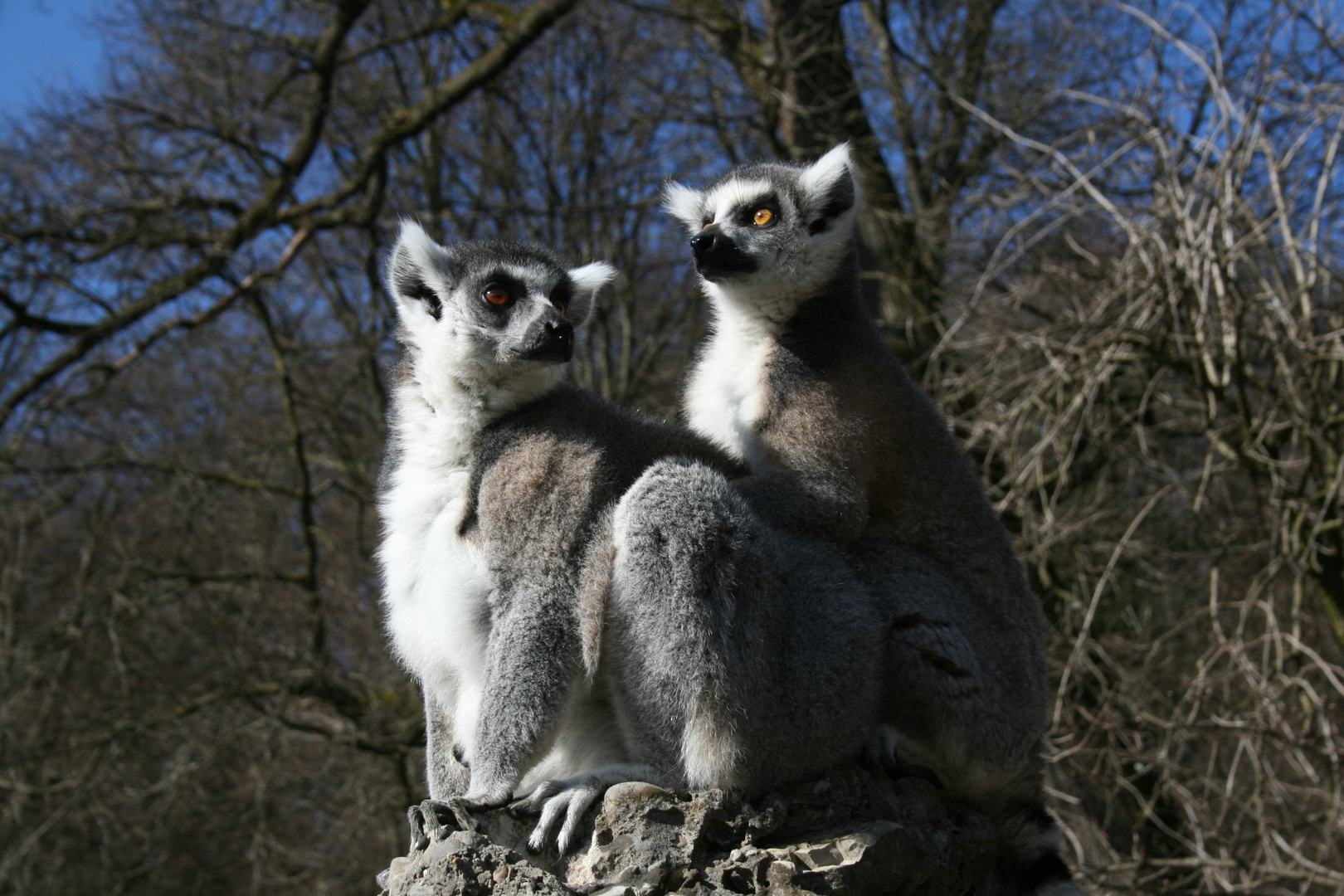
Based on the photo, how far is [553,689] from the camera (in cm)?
309

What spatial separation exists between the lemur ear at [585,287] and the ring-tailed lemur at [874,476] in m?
0.40

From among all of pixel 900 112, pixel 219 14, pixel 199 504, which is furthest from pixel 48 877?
pixel 900 112

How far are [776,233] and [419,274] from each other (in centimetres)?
146

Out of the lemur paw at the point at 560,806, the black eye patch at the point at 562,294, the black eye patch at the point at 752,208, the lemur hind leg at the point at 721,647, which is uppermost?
the black eye patch at the point at 752,208

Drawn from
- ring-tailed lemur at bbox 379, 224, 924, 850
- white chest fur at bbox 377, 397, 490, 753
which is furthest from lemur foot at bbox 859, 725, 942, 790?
white chest fur at bbox 377, 397, 490, 753

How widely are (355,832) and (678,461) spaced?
8.43 m

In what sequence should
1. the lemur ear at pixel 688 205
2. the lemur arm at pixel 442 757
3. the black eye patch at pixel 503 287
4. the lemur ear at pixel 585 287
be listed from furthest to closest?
the lemur ear at pixel 688 205, the lemur ear at pixel 585 287, the black eye patch at pixel 503 287, the lemur arm at pixel 442 757

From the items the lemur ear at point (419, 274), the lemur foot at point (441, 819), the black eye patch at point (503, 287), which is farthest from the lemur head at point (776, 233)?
the lemur foot at point (441, 819)

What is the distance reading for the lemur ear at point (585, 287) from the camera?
13.8 ft

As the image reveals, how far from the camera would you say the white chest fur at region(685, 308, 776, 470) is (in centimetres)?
395

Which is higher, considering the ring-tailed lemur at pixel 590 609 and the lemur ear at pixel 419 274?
the lemur ear at pixel 419 274

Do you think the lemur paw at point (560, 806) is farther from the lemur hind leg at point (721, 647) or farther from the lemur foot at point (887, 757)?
the lemur foot at point (887, 757)

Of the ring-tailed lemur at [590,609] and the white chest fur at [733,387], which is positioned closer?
the ring-tailed lemur at [590,609]

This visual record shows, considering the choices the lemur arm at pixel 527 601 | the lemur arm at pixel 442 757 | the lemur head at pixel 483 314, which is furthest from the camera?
the lemur head at pixel 483 314
